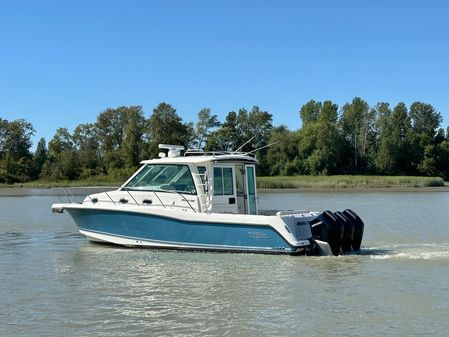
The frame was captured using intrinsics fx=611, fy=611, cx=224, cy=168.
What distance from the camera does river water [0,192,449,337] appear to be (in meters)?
8.66

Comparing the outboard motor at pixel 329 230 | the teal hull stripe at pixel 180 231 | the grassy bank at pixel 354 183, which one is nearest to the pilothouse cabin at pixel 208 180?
the teal hull stripe at pixel 180 231

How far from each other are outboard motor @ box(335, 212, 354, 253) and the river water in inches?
21.2

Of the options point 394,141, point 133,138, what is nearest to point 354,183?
point 394,141

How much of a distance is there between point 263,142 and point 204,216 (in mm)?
86936

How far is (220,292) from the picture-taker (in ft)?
35.5

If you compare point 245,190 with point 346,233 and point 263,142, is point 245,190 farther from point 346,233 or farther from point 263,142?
point 263,142

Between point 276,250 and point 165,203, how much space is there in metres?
3.29

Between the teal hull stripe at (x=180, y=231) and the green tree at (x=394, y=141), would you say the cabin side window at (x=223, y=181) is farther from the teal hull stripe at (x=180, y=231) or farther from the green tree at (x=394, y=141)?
the green tree at (x=394, y=141)

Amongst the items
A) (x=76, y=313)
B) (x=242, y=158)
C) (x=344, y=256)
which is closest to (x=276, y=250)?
(x=344, y=256)

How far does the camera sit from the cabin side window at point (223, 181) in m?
16.0

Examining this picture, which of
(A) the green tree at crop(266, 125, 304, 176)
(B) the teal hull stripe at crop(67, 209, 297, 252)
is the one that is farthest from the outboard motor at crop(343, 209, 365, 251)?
(A) the green tree at crop(266, 125, 304, 176)

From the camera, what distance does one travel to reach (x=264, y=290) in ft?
35.9

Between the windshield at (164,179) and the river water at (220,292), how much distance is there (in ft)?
5.56

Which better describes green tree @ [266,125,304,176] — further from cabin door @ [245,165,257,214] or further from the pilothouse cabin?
the pilothouse cabin
